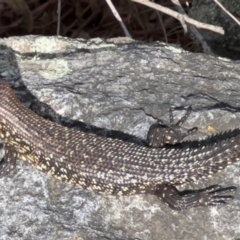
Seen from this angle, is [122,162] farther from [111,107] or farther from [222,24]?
[222,24]

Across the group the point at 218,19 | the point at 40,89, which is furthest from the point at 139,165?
the point at 218,19

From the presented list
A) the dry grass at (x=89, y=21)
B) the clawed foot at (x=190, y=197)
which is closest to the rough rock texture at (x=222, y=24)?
the dry grass at (x=89, y=21)

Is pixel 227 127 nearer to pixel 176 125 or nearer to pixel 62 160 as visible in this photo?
pixel 176 125

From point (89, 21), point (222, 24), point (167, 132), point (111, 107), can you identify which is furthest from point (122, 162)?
point (89, 21)

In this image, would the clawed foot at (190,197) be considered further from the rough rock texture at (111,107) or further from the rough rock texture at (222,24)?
the rough rock texture at (222,24)

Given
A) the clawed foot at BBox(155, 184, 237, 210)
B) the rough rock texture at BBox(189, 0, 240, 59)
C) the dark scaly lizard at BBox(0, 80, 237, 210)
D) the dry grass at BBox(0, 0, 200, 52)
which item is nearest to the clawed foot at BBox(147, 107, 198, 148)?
the dark scaly lizard at BBox(0, 80, 237, 210)
